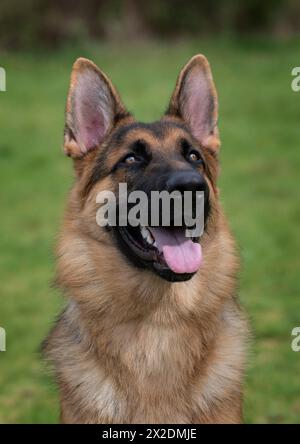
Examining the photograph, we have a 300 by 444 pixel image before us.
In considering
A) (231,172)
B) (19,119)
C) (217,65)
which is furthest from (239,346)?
(217,65)

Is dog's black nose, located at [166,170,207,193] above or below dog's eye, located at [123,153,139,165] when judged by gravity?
below

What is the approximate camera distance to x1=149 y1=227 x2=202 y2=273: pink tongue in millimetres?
4172

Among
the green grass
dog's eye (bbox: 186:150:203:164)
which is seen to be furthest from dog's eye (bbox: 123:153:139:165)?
the green grass

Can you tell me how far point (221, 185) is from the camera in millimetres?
11266

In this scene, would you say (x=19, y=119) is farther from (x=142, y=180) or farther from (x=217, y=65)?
(x=142, y=180)

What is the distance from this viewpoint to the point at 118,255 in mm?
4457

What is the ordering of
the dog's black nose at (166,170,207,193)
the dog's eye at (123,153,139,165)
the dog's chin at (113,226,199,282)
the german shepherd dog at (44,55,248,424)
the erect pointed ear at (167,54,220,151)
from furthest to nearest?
the erect pointed ear at (167,54,220,151), the dog's eye at (123,153,139,165), the german shepherd dog at (44,55,248,424), the dog's chin at (113,226,199,282), the dog's black nose at (166,170,207,193)

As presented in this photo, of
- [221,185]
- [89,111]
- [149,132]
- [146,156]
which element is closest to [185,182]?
[146,156]

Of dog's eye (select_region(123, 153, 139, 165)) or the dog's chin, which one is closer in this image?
the dog's chin

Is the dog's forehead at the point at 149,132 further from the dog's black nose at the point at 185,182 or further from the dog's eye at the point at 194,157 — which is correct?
the dog's black nose at the point at 185,182

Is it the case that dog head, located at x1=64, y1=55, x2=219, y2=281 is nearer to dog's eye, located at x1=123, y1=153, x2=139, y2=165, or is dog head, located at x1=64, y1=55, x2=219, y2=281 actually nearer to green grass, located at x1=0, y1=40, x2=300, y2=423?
dog's eye, located at x1=123, y1=153, x2=139, y2=165

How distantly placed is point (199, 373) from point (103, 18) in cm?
1679

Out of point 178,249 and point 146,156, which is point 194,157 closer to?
point 146,156

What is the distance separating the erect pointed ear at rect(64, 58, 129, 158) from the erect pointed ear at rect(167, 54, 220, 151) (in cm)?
35
